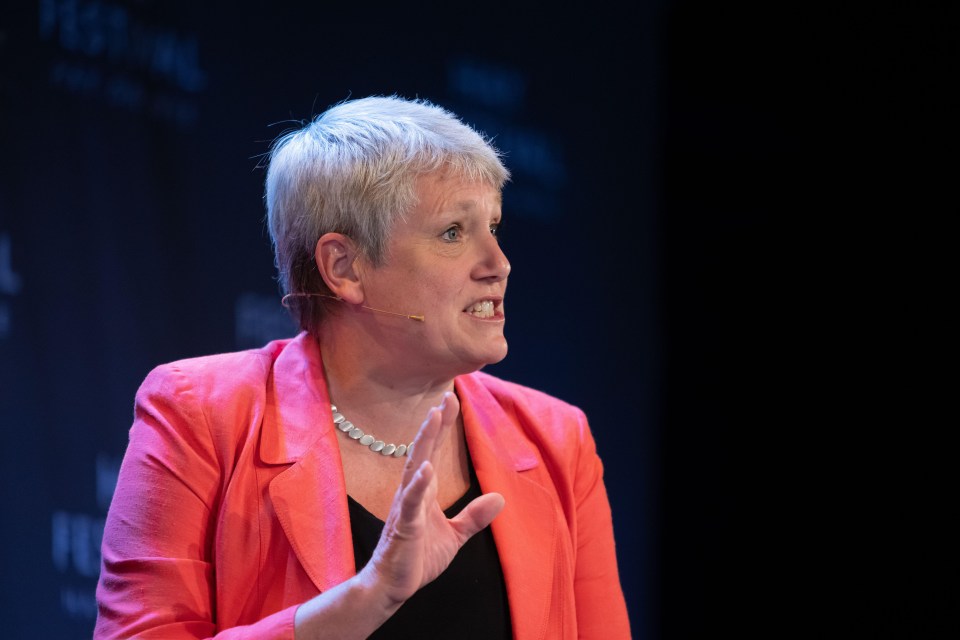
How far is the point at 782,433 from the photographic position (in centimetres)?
285

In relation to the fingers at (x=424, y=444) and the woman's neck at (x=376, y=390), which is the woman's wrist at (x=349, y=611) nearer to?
the fingers at (x=424, y=444)

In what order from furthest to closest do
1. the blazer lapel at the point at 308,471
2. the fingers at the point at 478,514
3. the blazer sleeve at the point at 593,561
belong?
the blazer sleeve at the point at 593,561
the blazer lapel at the point at 308,471
the fingers at the point at 478,514

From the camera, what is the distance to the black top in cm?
157

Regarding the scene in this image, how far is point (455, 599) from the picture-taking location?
160cm

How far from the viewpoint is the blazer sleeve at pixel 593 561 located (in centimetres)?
174

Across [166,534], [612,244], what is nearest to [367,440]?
[166,534]

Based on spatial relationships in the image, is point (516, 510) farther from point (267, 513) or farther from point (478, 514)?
point (267, 513)

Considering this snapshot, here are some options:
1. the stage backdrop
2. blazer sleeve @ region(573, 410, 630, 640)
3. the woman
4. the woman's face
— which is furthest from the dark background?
blazer sleeve @ region(573, 410, 630, 640)

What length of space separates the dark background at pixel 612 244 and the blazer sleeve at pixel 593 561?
101cm

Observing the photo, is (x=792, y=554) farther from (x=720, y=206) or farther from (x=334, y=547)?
(x=334, y=547)

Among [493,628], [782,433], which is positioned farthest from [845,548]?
[493,628]

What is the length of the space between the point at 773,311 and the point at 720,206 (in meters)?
0.36

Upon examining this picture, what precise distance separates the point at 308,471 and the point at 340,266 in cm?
33

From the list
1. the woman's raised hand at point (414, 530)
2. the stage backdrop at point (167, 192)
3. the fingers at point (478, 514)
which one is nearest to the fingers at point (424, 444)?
the woman's raised hand at point (414, 530)
